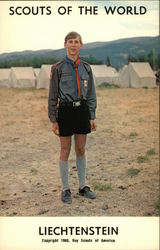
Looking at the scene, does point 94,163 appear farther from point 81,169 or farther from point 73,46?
point 73,46

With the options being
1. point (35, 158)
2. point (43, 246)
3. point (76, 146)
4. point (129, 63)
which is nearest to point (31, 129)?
point (35, 158)

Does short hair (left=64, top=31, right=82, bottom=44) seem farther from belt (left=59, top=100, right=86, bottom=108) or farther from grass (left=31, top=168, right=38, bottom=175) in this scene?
grass (left=31, top=168, right=38, bottom=175)

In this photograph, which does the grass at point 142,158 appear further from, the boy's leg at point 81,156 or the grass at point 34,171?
the grass at point 34,171

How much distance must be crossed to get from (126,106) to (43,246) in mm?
3810

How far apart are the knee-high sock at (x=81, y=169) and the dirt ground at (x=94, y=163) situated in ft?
0.38

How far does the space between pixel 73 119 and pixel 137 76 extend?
1.87 m

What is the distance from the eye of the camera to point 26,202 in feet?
14.5

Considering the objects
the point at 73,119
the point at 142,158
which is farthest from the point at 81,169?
the point at 142,158

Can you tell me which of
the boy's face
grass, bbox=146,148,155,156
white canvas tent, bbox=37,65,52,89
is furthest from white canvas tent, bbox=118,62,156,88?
the boy's face

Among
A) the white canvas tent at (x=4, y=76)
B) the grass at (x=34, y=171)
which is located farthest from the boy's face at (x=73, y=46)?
the grass at (x=34, y=171)

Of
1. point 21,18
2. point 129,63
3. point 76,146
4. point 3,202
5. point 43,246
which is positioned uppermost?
point 21,18

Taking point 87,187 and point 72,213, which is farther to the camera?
point 87,187

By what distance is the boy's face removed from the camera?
→ 12.7 feet

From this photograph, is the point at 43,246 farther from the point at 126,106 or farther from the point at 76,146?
the point at 126,106
